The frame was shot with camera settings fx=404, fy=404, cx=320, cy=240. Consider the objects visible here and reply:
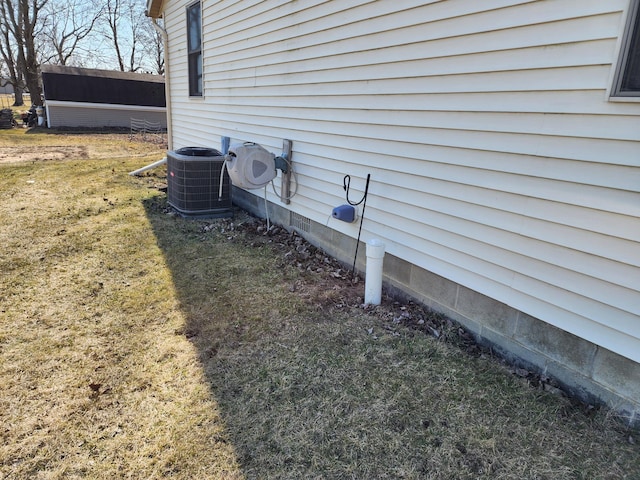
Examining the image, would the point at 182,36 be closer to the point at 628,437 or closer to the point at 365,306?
the point at 365,306

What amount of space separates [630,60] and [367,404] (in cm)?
213

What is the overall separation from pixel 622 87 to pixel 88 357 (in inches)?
132

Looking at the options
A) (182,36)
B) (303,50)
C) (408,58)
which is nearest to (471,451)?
(408,58)

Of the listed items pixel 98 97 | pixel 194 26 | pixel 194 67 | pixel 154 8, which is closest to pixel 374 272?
pixel 194 67

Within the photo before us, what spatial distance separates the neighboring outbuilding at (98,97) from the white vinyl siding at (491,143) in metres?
20.2

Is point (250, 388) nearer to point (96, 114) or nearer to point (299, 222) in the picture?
point (299, 222)

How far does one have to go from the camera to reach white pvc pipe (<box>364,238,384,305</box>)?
3.17 metres

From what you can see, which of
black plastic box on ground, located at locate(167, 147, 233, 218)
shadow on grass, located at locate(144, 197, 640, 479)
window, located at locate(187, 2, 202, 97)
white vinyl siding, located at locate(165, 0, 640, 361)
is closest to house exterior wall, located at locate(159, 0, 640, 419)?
white vinyl siding, located at locate(165, 0, 640, 361)

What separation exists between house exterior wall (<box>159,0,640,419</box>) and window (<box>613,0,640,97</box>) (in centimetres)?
4

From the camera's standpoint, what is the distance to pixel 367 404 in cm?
223

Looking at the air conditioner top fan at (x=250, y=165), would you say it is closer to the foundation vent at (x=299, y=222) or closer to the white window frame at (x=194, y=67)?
the foundation vent at (x=299, y=222)

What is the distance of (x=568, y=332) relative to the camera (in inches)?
88.0

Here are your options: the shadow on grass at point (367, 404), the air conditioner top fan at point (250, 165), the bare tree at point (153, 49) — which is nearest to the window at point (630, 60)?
the shadow on grass at point (367, 404)

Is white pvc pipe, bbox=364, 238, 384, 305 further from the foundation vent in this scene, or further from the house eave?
the house eave
